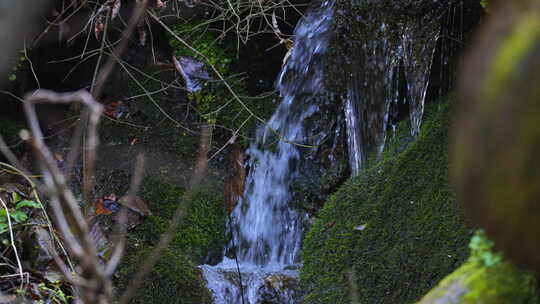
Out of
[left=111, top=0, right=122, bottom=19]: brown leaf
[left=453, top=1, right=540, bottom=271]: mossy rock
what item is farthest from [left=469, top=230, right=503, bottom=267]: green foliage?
[left=111, top=0, right=122, bottom=19]: brown leaf

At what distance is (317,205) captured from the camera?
4852mm

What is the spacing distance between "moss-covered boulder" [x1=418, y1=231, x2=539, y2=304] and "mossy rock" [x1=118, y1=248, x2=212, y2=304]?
265 centimetres

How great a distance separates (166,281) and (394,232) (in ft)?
5.27

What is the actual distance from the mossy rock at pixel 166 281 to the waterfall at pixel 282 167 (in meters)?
0.38

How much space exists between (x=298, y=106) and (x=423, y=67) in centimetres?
140

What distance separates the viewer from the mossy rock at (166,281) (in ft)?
12.7

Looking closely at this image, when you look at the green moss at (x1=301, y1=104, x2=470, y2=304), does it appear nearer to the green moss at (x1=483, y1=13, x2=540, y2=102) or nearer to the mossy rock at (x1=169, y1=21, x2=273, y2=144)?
the mossy rock at (x1=169, y1=21, x2=273, y2=144)

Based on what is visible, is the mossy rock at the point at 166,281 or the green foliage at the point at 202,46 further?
the green foliage at the point at 202,46

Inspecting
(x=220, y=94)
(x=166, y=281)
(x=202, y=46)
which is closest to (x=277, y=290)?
(x=166, y=281)

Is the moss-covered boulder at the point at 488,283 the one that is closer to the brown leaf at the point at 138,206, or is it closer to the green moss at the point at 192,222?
the green moss at the point at 192,222

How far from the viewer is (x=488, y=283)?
1436 millimetres

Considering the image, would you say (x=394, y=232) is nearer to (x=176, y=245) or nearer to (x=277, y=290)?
(x=277, y=290)

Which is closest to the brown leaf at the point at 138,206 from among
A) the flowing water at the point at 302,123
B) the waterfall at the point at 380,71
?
the flowing water at the point at 302,123

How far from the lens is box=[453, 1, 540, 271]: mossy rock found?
107 centimetres
